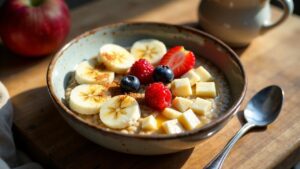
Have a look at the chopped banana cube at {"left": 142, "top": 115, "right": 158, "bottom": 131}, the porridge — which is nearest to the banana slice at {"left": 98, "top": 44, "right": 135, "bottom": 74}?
the porridge

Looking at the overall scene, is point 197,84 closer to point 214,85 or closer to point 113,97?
point 214,85

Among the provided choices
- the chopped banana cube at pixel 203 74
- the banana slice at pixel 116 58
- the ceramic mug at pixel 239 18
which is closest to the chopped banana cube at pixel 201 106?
the chopped banana cube at pixel 203 74

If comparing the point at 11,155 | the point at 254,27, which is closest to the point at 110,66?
the point at 11,155

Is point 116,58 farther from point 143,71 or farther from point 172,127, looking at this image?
point 172,127

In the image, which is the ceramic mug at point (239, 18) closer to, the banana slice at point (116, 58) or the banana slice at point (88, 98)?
the banana slice at point (116, 58)

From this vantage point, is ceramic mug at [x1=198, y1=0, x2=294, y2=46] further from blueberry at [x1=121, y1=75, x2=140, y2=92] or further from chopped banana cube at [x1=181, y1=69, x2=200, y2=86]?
blueberry at [x1=121, y1=75, x2=140, y2=92]

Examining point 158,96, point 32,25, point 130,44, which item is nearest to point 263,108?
point 158,96
